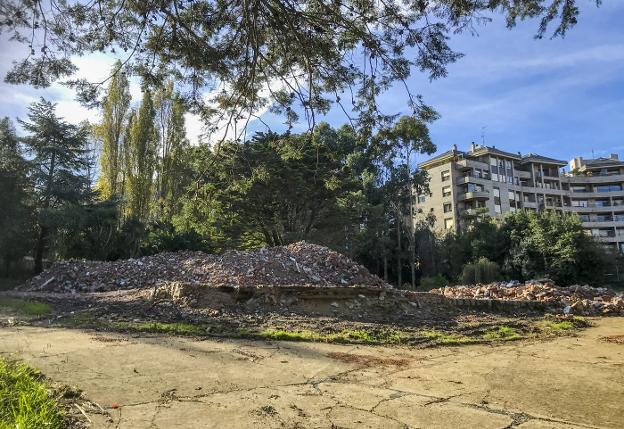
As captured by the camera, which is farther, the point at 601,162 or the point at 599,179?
the point at 601,162

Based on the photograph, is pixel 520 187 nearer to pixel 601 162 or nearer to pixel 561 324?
pixel 601 162

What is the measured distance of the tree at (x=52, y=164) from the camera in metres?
22.2

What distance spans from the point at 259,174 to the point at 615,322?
979 cm

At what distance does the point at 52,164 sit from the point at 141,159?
4582 millimetres

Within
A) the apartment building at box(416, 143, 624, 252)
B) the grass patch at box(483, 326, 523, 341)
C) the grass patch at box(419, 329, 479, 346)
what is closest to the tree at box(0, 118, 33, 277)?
the grass patch at box(419, 329, 479, 346)

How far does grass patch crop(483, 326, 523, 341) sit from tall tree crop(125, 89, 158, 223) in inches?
839

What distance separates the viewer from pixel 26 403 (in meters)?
2.68

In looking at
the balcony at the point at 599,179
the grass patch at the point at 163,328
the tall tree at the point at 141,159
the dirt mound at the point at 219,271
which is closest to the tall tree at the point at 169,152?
Result: the tall tree at the point at 141,159

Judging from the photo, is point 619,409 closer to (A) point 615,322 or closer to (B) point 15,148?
(A) point 615,322

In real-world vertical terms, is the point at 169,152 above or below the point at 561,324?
above

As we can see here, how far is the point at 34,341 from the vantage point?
555 centimetres

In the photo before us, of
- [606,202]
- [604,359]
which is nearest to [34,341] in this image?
[604,359]

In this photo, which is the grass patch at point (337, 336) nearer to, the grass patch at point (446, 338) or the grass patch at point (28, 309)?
the grass patch at point (446, 338)

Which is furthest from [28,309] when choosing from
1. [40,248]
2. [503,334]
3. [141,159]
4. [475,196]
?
[475,196]
